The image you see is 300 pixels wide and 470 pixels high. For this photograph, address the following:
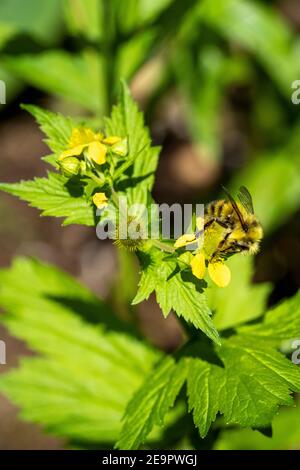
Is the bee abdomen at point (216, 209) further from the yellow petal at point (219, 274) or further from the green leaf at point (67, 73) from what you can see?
the green leaf at point (67, 73)

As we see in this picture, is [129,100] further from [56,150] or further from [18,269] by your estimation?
[18,269]

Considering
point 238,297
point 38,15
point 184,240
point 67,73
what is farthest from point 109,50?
point 38,15

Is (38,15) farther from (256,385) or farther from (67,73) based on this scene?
(256,385)

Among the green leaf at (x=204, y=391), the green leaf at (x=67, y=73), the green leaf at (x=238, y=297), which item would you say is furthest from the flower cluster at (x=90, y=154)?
the green leaf at (x=67, y=73)

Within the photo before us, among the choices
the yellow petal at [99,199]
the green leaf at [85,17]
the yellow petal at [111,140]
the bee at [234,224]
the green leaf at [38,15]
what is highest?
the green leaf at [38,15]

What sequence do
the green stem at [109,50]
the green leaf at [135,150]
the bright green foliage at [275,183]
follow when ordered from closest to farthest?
1. the green leaf at [135,150]
2. the green stem at [109,50]
3. the bright green foliage at [275,183]
